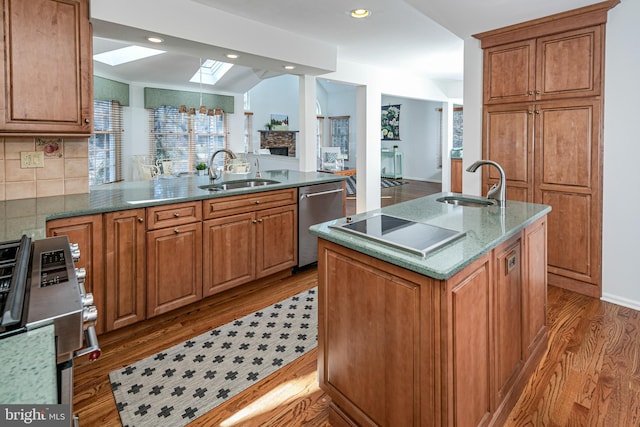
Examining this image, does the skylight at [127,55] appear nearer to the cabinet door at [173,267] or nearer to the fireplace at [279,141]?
the fireplace at [279,141]

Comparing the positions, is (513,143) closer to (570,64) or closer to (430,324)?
(570,64)

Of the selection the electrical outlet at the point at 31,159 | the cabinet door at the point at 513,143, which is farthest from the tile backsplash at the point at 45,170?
the cabinet door at the point at 513,143

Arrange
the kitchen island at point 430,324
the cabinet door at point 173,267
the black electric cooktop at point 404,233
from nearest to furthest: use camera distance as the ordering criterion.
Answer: the kitchen island at point 430,324
the black electric cooktop at point 404,233
the cabinet door at point 173,267

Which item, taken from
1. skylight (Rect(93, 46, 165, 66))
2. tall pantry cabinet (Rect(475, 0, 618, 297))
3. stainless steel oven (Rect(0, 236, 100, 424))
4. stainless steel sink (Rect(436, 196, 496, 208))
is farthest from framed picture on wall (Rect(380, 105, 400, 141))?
stainless steel oven (Rect(0, 236, 100, 424))

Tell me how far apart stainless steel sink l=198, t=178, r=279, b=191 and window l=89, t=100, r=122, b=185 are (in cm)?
487

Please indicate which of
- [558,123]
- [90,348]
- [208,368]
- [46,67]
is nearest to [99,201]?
[46,67]

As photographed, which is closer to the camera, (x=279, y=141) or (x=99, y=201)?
(x=99, y=201)

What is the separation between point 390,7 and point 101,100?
617 cm

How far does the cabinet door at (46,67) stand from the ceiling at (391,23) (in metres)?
0.41

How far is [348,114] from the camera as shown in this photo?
1332 cm

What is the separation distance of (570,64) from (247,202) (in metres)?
2.84

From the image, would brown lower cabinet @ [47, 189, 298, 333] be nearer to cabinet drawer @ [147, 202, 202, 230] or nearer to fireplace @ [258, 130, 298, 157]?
cabinet drawer @ [147, 202, 202, 230]

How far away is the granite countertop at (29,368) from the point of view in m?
0.58

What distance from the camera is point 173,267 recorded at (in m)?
2.58
